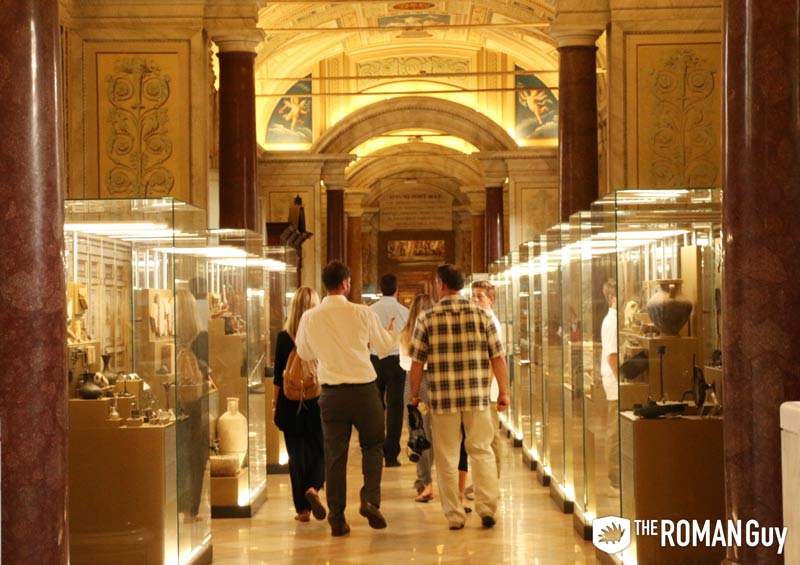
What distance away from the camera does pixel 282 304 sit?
1280cm

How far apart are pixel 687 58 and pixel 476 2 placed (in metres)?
11.6

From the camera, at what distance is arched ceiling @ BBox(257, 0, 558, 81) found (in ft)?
79.8

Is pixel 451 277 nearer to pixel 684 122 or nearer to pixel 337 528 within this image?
pixel 337 528

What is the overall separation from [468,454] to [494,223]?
2484cm

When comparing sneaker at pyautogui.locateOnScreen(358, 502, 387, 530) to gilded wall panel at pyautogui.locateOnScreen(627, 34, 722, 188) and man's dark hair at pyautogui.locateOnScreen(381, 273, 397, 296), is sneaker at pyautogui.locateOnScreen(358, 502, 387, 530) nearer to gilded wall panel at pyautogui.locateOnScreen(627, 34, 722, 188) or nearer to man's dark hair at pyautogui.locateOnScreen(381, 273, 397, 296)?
man's dark hair at pyautogui.locateOnScreen(381, 273, 397, 296)

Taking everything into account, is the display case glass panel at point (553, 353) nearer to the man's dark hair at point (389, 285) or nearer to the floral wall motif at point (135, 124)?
the man's dark hair at point (389, 285)

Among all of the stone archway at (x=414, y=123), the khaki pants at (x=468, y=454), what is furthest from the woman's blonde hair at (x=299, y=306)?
the stone archway at (x=414, y=123)

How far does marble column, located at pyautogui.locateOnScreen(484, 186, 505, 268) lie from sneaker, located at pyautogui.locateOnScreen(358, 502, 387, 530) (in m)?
23.8

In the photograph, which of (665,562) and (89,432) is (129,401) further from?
(665,562)

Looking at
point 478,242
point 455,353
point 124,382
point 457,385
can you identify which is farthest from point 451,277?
point 478,242

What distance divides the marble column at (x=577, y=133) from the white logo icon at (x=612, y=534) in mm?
8276

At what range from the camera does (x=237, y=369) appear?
10.6 m

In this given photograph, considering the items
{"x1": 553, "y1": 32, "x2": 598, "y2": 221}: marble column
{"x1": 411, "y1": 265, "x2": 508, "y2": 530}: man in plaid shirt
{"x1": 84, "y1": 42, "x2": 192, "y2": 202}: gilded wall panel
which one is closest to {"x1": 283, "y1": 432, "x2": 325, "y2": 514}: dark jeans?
{"x1": 411, "y1": 265, "x2": 508, "y2": 530}: man in plaid shirt

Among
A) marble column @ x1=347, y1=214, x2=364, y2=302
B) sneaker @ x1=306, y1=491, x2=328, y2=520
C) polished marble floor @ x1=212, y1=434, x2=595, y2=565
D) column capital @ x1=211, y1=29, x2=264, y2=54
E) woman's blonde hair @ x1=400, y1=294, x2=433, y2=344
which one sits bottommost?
polished marble floor @ x1=212, y1=434, x2=595, y2=565
